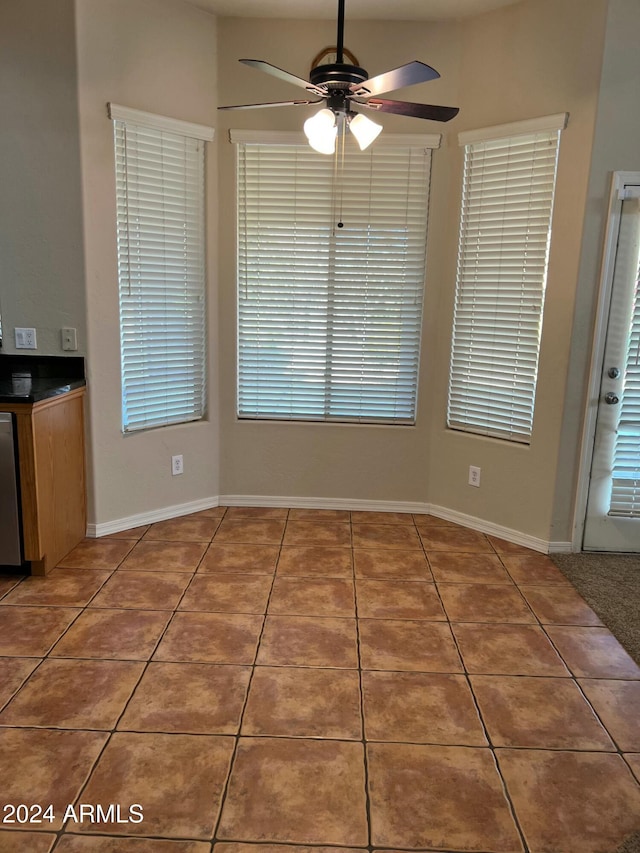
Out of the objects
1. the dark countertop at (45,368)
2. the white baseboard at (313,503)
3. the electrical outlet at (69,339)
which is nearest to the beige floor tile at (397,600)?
the white baseboard at (313,503)

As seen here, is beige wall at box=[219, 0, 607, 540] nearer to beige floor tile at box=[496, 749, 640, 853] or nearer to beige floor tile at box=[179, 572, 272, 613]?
beige floor tile at box=[179, 572, 272, 613]

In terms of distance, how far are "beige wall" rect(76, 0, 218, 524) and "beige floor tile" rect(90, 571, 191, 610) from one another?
2.16 feet

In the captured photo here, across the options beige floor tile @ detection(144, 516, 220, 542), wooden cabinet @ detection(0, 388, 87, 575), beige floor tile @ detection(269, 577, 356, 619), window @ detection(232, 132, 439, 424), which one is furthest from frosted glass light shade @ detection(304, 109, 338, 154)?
beige floor tile @ detection(144, 516, 220, 542)

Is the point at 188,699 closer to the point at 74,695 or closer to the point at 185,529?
the point at 74,695

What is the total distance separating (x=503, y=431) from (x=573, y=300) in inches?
34.5

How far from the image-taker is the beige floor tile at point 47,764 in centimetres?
179

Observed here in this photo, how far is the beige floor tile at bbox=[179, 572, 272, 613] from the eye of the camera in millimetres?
2907

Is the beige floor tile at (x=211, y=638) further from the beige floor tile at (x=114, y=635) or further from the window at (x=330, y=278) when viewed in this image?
the window at (x=330, y=278)

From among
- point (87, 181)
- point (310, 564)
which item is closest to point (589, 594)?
point (310, 564)

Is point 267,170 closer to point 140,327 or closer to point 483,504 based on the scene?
point 140,327

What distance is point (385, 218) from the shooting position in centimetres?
392

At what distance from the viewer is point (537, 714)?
7.25 ft

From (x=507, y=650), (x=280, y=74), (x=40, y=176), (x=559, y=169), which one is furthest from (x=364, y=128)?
(x=507, y=650)

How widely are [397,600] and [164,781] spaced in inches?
57.6
